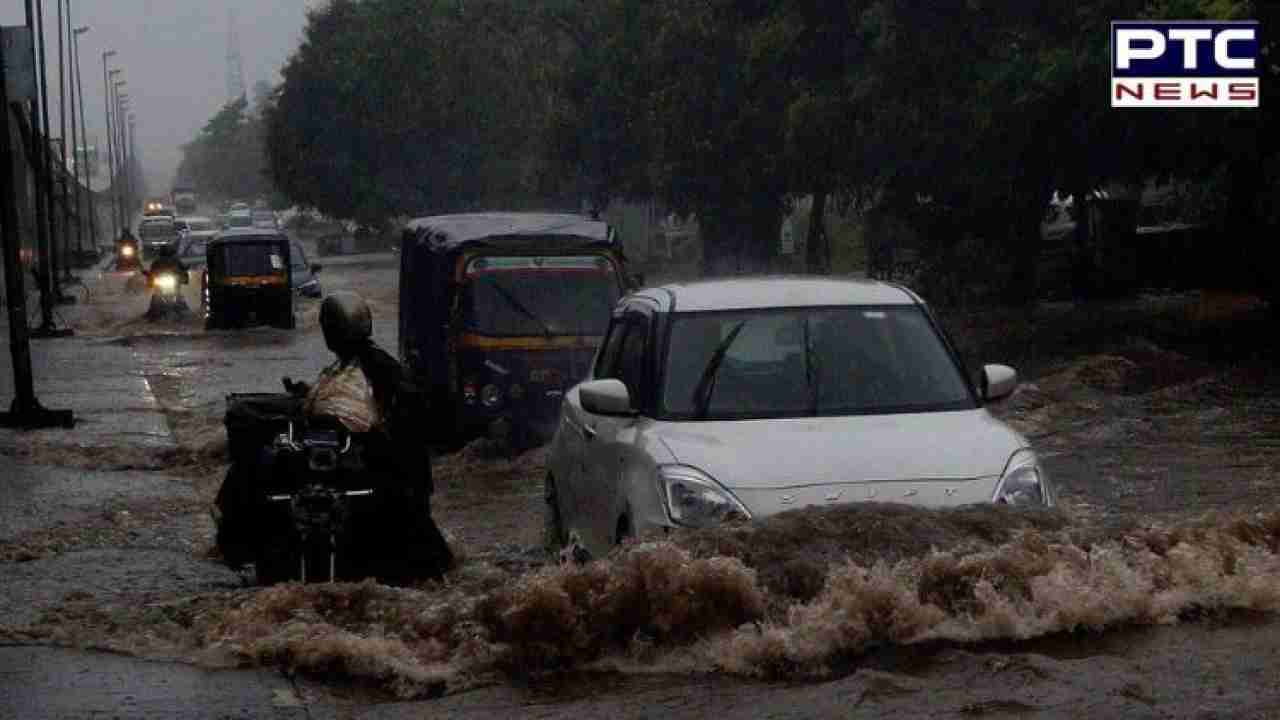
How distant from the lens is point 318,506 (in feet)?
32.4

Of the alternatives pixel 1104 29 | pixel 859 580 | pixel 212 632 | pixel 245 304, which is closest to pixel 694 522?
pixel 859 580

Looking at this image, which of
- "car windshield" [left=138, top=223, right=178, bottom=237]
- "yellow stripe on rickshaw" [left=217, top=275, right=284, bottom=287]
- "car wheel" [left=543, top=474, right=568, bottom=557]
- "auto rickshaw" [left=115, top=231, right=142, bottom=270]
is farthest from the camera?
"car windshield" [left=138, top=223, right=178, bottom=237]

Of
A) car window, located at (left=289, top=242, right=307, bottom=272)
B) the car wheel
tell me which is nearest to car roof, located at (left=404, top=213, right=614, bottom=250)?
the car wheel

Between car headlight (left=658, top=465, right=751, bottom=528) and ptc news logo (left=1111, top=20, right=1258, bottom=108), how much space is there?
17169mm

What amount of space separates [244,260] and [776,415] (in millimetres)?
32043

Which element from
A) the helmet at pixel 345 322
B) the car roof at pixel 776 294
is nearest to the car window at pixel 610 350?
the car roof at pixel 776 294

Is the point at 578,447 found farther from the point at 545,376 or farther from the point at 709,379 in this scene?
the point at 545,376

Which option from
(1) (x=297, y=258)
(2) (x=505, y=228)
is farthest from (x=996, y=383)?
(1) (x=297, y=258)

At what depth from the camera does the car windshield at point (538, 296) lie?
67.0 ft

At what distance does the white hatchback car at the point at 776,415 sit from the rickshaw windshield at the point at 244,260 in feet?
98.8

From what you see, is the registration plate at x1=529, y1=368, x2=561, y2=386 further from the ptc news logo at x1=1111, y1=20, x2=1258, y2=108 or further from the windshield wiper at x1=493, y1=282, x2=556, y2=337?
the ptc news logo at x1=1111, y1=20, x2=1258, y2=108

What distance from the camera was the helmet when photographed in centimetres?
995

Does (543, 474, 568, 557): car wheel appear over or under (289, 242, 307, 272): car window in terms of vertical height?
over

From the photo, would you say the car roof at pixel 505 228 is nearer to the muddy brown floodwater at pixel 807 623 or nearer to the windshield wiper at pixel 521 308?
the windshield wiper at pixel 521 308
